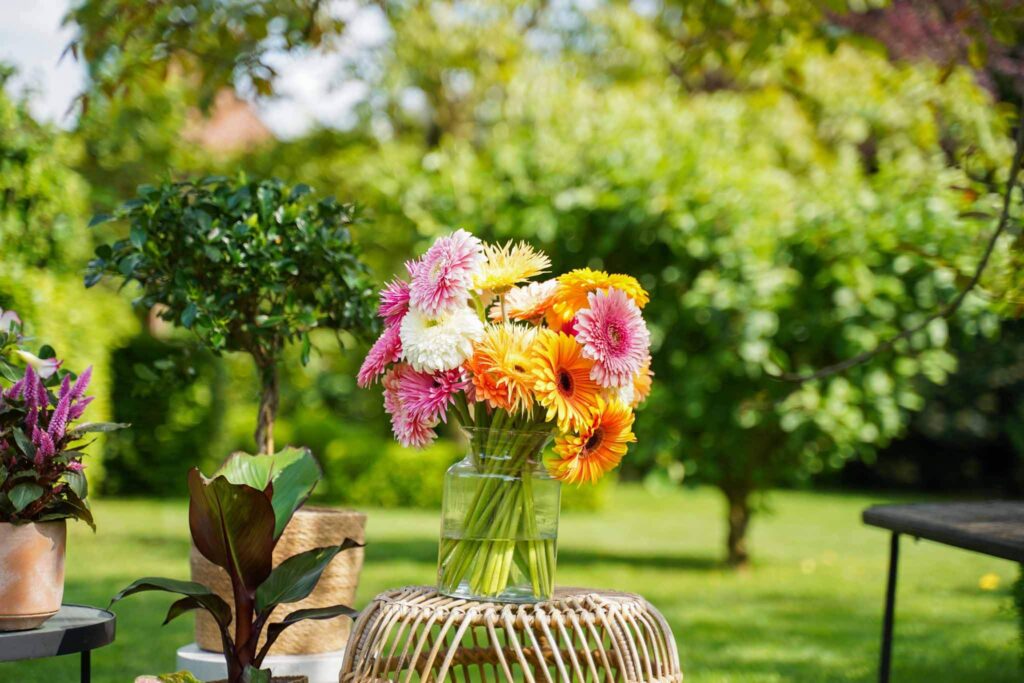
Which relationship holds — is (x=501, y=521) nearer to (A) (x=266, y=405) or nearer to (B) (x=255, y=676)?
(B) (x=255, y=676)

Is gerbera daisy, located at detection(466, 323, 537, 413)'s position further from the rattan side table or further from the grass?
the grass

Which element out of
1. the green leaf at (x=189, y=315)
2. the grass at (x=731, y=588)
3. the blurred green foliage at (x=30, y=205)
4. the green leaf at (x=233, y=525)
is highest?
the blurred green foliage at (x=30, y=205)

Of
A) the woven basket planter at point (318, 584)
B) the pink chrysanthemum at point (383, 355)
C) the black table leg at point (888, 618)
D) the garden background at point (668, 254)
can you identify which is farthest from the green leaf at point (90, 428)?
the black table leg at point (888, 618)

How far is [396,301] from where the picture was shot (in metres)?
2.23

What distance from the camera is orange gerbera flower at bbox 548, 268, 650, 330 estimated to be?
213 cm

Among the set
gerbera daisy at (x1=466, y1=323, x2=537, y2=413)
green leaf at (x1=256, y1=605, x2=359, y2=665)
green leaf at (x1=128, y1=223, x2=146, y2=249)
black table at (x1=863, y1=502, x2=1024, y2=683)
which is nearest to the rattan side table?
green leaf at (x1=256, y1=605, x2=359, y2=665)

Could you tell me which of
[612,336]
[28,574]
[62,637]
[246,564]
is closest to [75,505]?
[28,574]

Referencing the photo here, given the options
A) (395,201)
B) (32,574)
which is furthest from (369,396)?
(32,574)

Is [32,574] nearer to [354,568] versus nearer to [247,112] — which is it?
[354,568]

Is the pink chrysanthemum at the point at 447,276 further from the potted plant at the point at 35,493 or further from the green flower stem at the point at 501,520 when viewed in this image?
the potted plant at the point at 35,493

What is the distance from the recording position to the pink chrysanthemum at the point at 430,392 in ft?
6.88

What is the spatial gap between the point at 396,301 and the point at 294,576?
665 millimetres

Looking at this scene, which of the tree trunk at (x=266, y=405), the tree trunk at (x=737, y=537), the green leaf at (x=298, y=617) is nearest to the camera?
the green leaf at (x=298, y=617)

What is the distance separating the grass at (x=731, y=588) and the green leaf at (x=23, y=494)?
201cm
